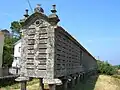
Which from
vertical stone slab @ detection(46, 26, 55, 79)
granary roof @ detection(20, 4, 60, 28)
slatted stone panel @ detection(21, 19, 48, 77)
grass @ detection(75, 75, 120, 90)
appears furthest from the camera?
grass @ detection(75, 75, 120, 90)

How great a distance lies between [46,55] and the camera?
1198 centimetres

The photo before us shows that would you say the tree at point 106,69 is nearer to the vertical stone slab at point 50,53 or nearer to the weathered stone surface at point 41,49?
the weathered stone surface at point 41,49

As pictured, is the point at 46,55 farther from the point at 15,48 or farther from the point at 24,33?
the point at 15,48

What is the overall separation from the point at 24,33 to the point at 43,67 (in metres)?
2.23

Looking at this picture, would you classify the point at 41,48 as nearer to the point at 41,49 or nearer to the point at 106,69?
the point at 41,49

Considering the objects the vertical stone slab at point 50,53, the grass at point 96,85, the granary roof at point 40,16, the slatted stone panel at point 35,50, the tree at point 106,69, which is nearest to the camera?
the vertical stone slab at point 50,53

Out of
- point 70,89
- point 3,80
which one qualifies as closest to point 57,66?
point 70,89

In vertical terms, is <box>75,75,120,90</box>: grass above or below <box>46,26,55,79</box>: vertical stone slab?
below

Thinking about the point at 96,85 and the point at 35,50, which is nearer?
the point at 35,50

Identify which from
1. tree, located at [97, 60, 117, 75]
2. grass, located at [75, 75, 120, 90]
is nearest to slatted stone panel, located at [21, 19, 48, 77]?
grass, located at [75, 75, 120, 90]

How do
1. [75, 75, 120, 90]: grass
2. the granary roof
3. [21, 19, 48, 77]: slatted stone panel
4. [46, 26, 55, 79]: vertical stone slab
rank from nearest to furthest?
[46, 26, 55, 79]: vertical stone slab, the granary roof, [21, 19, 48, 77]: slatted stone panel, [75, 75, 120, 90]: grass

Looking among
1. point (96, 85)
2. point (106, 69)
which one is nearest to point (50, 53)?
point (96, 85)

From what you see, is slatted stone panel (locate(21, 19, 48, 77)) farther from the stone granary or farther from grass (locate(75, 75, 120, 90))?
grass (locate(75, 75, 120, 90))

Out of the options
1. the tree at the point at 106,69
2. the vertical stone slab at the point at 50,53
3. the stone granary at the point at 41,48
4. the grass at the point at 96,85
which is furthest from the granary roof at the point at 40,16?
the tree at the point at 106,69
